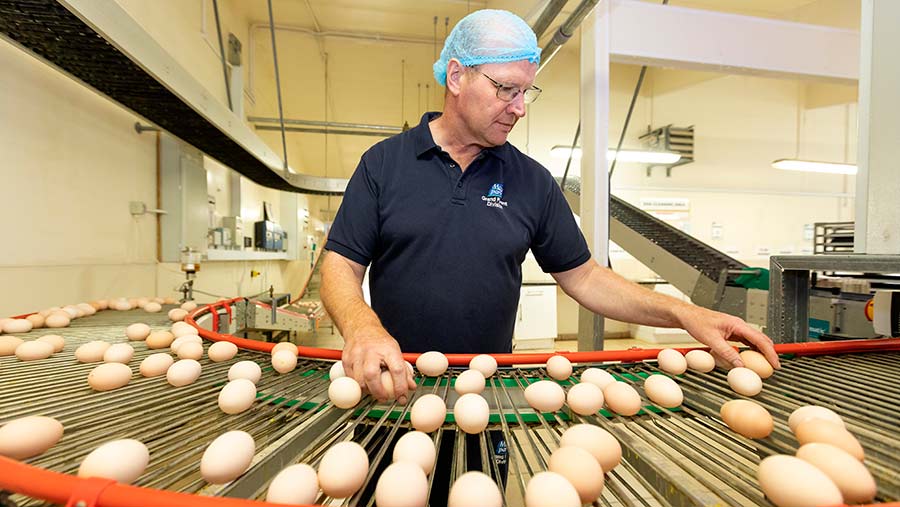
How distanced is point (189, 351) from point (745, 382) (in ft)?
3.70

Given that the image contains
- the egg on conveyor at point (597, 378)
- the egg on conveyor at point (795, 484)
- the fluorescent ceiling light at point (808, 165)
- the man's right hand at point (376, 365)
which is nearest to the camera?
the egg on conveyor at point (795, 484)

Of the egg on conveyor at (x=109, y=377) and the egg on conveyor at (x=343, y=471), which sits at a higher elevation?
the egg on conveyor at (x=109, y=377)

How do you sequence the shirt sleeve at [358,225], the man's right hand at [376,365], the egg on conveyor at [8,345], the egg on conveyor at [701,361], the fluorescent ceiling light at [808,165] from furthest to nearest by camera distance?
the fluorescent ceiling light at [808,165] < the shirt sleeve at [358,225] < the egg on conveyor at [8,345] < the egg on conveyor at [701,361] < the man's right hand at [376,365]

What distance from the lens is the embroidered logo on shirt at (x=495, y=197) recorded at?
3.87 ft

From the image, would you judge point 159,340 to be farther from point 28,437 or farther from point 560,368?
point 560,368

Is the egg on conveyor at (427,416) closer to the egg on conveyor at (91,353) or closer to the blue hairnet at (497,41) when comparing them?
the egg on conveyor at (91,353)

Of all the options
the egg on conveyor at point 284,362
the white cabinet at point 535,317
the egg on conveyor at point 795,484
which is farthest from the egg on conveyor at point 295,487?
the white cabinet at point 535,317

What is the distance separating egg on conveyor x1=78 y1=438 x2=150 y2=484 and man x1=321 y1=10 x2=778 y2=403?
0.57 m

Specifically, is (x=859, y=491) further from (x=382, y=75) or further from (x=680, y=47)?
(x=382, y=75)

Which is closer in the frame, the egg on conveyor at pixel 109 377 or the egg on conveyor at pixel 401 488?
the egg on conveyor at pixel 401 488

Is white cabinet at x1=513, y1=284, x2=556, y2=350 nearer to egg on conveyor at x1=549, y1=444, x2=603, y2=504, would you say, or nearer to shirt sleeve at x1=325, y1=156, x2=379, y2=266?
shirt sleeve at x1=325, y1=156, x2=379, y2=266

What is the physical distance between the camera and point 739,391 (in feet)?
2.26

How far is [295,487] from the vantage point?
43cm

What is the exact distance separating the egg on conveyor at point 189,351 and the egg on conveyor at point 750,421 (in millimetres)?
1034
